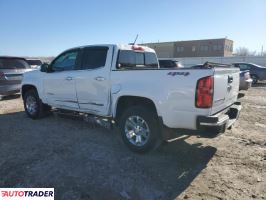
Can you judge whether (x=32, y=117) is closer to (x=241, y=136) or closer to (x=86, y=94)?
(x=86, y=94)

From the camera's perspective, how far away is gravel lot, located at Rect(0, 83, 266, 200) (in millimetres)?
3605

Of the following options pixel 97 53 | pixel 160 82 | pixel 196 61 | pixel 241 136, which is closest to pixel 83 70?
pixel 97 53

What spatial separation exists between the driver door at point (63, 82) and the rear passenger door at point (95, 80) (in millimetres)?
271

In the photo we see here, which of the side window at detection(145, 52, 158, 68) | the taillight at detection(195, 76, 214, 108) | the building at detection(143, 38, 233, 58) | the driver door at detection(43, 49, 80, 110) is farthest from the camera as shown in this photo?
the building at detection(143, 38, 233, 58)

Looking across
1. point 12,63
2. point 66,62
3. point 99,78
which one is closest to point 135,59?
point 99,78

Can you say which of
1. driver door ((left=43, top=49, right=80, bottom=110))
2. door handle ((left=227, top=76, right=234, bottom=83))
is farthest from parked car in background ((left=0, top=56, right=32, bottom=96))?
door handle ((left=227, top=76, right=234, bottom=83))

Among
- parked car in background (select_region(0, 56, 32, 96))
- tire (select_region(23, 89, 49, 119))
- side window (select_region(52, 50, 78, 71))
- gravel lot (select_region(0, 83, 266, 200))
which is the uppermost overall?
side window (select_region(52, 50, 78, 71))

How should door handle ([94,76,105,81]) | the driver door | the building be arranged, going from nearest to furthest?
door handle ([94,76,105,81]) < the driver door < the building

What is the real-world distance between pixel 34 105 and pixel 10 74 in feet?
11.8

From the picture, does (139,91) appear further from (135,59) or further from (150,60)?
(150,60)

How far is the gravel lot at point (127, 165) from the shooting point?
3605 mm

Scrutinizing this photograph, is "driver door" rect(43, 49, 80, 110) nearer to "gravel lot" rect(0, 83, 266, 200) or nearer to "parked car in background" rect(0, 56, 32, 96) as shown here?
"gravel lot" rect(0, 83, 266, 200)

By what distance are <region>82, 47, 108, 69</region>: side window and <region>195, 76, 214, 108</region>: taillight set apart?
2.26 meters

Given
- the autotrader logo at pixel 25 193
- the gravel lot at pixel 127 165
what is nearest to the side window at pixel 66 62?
the gravel lot at pixel 127 165
